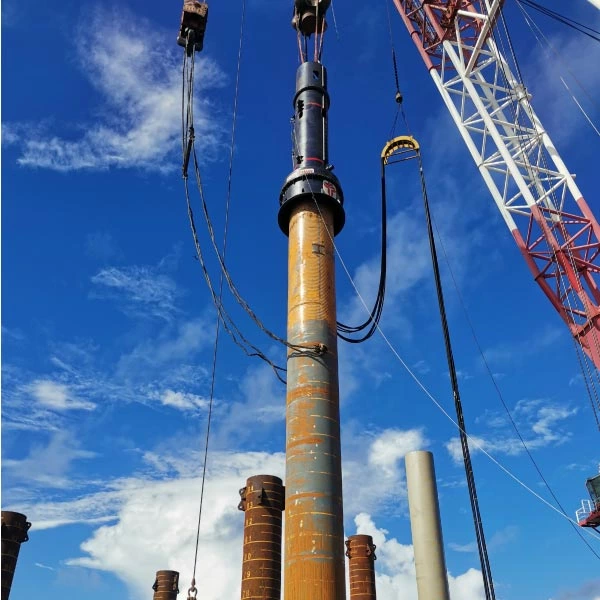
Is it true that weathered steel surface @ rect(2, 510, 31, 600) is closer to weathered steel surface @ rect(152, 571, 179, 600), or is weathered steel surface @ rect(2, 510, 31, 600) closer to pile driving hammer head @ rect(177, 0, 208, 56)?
weathered steel surface @ rect(152, 571, 179, 600)

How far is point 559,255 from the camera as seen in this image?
28.8m

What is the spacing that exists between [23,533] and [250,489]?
836cm

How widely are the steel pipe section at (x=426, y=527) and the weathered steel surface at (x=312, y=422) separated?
5.21ft

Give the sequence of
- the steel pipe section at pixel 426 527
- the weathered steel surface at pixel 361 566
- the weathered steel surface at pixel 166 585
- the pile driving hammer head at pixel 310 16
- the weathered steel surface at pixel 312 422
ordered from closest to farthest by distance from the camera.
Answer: the steel pipe section at pixel 426 527, the weathered steel surface at pixel 312 422, the pile driving hammer head at pixel 310 16, the weathered steel surface at pixel 361 566, the weathered steel surface at pixel 166 585

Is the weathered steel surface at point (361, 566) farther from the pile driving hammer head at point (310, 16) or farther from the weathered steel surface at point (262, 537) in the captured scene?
the pile driving hammer head at point (310, 16)

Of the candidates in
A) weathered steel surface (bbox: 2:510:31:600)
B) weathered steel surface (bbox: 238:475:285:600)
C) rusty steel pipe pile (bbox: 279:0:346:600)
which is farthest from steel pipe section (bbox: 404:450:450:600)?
weathered steel surface (bbox: 2:510:31:600)

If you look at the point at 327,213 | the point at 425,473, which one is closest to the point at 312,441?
the point at 425,473

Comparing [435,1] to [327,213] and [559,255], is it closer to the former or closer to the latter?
[559,255]

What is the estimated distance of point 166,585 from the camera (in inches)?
1169

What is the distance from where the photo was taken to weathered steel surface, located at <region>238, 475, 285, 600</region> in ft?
61.4

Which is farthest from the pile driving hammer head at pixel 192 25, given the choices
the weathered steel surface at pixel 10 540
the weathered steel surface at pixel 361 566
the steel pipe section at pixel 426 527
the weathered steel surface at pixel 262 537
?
the weathered steel surface at pixel 361 566

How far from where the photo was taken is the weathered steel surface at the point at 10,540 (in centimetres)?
2012

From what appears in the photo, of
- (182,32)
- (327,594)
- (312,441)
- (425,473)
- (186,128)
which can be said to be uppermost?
(182,32)

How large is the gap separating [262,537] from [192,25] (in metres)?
15.1
